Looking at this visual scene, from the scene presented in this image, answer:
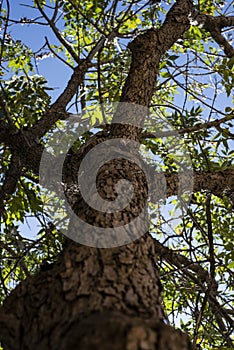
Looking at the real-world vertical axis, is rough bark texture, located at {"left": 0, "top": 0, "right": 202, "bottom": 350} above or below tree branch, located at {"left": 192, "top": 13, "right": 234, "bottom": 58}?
below

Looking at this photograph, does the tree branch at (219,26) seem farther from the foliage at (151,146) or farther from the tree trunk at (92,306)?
the tree trunk at (92,306)

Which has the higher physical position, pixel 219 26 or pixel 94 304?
pixel 219 26

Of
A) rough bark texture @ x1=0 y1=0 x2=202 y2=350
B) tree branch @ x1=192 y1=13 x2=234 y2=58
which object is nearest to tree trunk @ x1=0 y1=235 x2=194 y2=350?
rough bark texture @ x1=0 y1=0 x2=202 y2=350

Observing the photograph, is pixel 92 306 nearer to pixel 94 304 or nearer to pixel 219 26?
pixel 94 304

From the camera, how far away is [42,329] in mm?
1043

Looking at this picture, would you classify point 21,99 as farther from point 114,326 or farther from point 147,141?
point 114,326

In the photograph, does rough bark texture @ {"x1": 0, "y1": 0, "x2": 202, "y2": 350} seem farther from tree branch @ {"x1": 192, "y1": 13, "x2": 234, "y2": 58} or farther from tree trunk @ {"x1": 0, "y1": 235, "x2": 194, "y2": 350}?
tree branch @ {"x1": 192, "y1": 13, "x2": 234, "y2": 58}

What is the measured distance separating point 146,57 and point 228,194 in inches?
43.0

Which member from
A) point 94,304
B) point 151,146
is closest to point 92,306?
point 94,304

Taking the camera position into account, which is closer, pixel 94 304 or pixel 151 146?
pixel 94 304

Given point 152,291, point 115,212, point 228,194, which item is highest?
point 228,194

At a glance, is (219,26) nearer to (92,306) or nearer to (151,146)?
(151,146)

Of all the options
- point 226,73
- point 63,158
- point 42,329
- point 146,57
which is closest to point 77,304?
point 42,329

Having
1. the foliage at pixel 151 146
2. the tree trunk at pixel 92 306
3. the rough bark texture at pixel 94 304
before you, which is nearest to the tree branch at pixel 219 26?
the foliage at pixel 151 146
